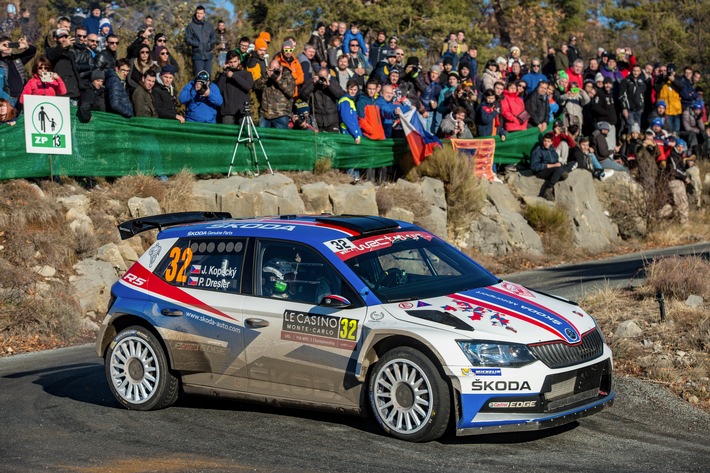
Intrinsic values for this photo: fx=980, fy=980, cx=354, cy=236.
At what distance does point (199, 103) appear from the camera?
18.8 metres

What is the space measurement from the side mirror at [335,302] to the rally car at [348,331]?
0.4 inches

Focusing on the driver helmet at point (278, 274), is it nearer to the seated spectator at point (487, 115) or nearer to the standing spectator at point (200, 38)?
the standing spectator at point (200, 38)

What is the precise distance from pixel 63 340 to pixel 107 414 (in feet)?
16.3

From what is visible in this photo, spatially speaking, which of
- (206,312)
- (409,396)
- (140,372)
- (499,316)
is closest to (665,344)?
(499,316)

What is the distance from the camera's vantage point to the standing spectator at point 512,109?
24.5m

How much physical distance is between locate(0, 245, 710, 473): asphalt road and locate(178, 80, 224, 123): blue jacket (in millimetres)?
10010

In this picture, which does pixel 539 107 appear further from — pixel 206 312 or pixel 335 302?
pixel 335 302

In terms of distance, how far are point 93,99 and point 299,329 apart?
33.7ft

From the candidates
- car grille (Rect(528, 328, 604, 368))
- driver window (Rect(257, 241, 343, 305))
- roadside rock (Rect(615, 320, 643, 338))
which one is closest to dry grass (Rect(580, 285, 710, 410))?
roadside rock (Rect(615, 320, 643, 338))

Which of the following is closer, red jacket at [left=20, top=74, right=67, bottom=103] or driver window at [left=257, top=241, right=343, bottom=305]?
driver window at [left=257, top=241, right=343, bottom=305]

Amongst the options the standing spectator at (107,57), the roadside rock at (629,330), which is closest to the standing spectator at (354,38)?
the standing spectator at (107,57)

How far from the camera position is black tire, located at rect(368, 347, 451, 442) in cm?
723

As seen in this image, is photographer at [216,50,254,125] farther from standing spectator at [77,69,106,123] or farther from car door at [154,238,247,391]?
car door at [154,238,247,391]

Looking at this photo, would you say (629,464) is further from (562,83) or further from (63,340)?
(562,83)
